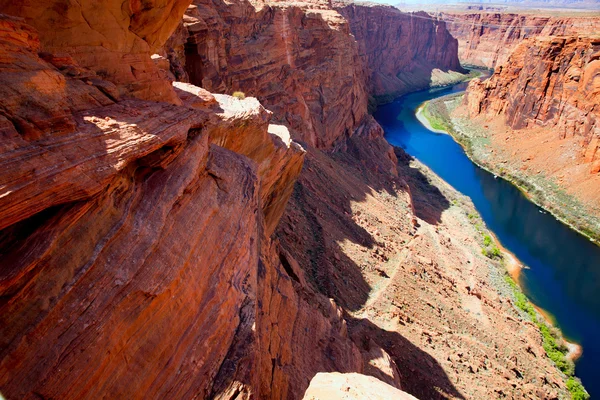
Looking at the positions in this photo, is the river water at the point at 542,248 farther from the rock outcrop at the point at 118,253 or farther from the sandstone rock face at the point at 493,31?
the sandstone rock face at the point at 493,31

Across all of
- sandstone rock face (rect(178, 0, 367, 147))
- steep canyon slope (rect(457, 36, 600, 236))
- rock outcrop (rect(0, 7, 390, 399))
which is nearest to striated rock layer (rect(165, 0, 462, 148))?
A: sandstone rock face (rect(178, 0, 367, 147))

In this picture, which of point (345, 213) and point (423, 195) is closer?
point (345, 213)

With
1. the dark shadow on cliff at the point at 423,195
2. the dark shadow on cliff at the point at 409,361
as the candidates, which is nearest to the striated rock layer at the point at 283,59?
the dark shadow on cliff at the point at 423,195

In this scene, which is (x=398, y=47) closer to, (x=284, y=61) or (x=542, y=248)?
(x=284, y=61)

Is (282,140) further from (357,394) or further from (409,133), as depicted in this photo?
(409,133)

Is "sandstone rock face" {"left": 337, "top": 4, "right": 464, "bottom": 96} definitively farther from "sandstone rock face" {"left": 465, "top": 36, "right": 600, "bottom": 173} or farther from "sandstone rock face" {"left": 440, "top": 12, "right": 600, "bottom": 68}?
"sandstone rock face" {"left": 465, "top": 36, "right": 600, "bottom": 173}

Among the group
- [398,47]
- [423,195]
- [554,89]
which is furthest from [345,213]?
[398,47]

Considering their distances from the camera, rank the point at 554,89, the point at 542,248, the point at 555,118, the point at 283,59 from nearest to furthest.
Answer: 1. the point at 283,59
2. the point at 542,248
3. the point at 555,118
4. the point at 554,89
